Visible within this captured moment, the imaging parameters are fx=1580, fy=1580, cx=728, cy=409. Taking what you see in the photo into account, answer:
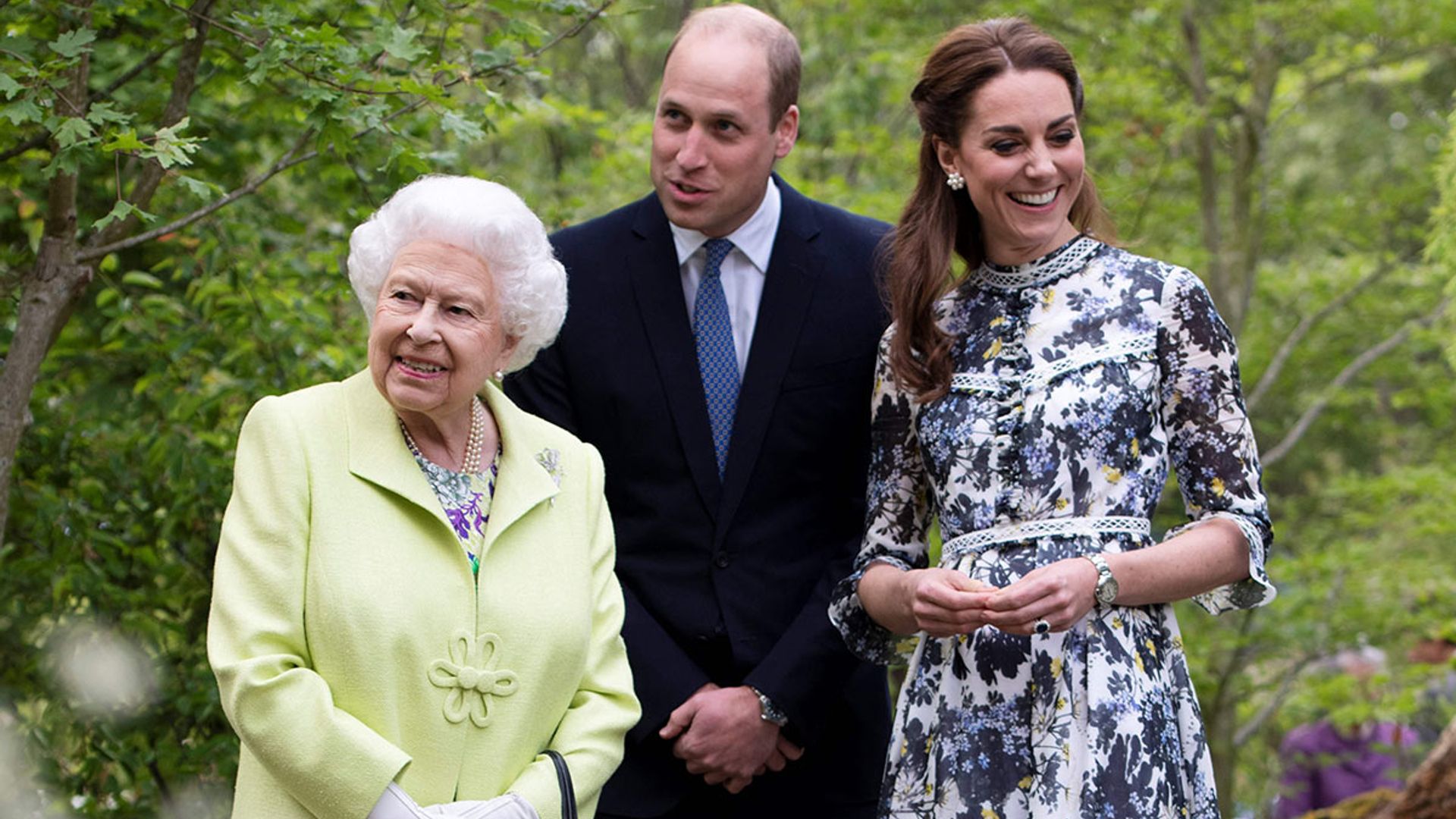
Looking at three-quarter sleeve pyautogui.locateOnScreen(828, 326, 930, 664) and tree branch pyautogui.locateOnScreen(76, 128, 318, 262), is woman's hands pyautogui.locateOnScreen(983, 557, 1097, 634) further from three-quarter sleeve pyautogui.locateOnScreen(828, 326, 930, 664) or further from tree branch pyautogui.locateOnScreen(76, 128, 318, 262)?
tree branch pyautogui.locateOnScreen(76, 128, 318, 262)

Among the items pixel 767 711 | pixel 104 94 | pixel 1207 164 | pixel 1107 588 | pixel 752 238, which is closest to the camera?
pixel 1107 588

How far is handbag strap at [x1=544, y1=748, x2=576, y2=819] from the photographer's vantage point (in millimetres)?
2471

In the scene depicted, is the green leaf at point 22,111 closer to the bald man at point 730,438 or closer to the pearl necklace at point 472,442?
the pearl necklace at point 472,442

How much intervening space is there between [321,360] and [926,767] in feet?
6.72

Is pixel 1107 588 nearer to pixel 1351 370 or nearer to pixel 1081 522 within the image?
pixel 1081 522

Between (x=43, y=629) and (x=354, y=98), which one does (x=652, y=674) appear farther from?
(x=43, y=629)

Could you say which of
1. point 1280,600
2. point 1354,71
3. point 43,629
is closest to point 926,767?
point 43,629

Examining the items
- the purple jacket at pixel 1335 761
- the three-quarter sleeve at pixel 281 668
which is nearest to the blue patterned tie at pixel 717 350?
the three-quarter sleeve at pixel 281 668

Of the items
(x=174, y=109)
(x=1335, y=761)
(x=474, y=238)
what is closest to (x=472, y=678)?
(x=474, y=238)

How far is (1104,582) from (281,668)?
51.3 inches

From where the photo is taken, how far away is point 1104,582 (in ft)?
8.50

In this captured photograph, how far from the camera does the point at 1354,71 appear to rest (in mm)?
8539

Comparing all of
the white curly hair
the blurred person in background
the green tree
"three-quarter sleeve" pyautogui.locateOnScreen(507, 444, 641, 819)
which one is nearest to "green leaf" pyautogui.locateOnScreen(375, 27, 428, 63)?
the green tree

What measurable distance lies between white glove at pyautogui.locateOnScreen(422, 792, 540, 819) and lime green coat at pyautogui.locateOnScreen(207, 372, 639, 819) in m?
0.03
